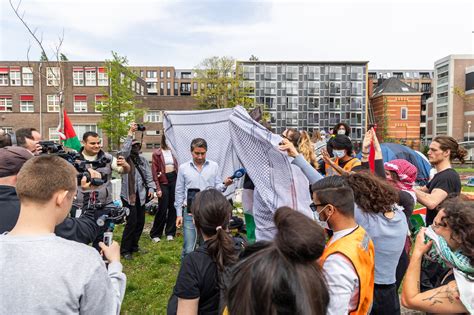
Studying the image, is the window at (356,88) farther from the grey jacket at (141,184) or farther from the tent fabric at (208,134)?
the grey jacket at (141,184)

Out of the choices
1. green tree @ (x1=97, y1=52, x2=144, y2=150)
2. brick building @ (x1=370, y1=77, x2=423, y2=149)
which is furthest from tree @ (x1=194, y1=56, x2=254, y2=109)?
brick building @ (x1=370, y1=77, x2=423, y2=149)

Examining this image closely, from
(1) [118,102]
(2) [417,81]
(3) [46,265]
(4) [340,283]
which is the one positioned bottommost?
(4) [340,283]

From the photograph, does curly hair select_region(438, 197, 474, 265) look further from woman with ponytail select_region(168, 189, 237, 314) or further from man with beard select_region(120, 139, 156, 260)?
man with beard select_region(120, 139, 156, 260)

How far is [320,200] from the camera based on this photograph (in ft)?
7.87

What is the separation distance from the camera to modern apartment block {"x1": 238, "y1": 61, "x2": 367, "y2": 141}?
65.7 meters

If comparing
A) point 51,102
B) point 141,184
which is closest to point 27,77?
point 51,102

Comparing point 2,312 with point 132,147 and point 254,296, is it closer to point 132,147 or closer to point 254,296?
point 254,296

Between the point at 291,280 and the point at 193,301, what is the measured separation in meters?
0.86

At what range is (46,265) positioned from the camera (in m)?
1.55

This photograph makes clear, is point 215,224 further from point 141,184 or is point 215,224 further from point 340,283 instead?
point 141,184

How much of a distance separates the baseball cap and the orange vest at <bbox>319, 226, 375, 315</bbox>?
2.21m

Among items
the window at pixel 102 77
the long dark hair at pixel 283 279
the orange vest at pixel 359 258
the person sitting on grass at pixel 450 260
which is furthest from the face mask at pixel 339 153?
the window at pixel 102 77

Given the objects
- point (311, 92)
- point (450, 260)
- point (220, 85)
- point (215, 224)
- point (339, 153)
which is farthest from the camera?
point (311, 92)

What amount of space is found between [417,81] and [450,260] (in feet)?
336
